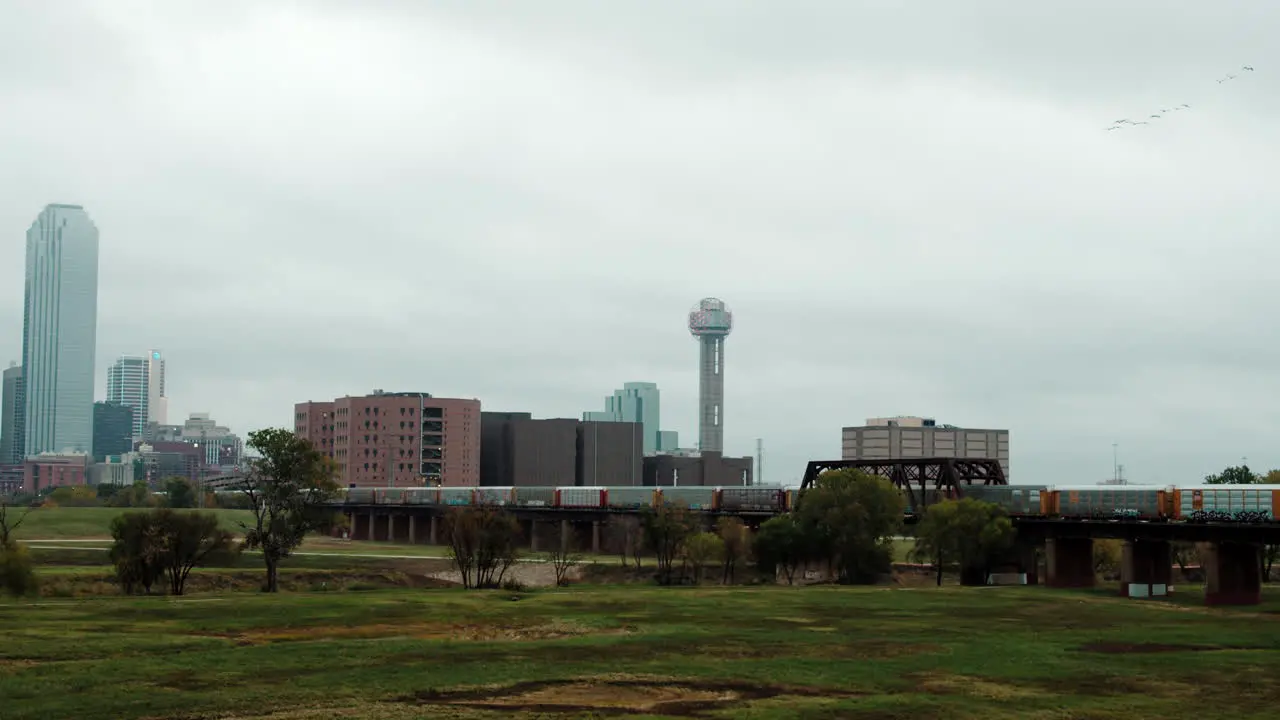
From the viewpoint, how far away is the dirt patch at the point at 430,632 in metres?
69.5

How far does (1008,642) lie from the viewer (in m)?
70.6

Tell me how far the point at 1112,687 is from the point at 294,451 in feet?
258

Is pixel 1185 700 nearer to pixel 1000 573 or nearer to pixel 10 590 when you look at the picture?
pixel 10 590

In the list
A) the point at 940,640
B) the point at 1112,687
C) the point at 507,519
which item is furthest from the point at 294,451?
the point at 1112,687

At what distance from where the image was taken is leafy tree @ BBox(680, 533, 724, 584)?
13288 cm

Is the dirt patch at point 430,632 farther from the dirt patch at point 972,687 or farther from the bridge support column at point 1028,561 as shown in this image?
the bridge support column at point 1028,561

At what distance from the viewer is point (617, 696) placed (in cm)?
5169

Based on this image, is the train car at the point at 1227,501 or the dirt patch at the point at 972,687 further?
the train car at the point at 1227,501

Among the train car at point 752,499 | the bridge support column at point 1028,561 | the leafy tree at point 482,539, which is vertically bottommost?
the bridge support column at point 1028,561

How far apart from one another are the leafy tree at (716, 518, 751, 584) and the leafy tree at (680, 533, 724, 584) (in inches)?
27.9

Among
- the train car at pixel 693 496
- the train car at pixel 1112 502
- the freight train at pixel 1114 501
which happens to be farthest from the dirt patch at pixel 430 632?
the train car at pixel 693 496

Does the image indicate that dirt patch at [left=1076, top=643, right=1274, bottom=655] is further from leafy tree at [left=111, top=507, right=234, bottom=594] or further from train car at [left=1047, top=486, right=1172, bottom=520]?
leafy tree at [left=111, top=507, right=234, bottom=594]

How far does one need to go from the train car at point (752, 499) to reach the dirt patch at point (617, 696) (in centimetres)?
11156

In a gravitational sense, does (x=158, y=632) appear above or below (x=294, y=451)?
below
